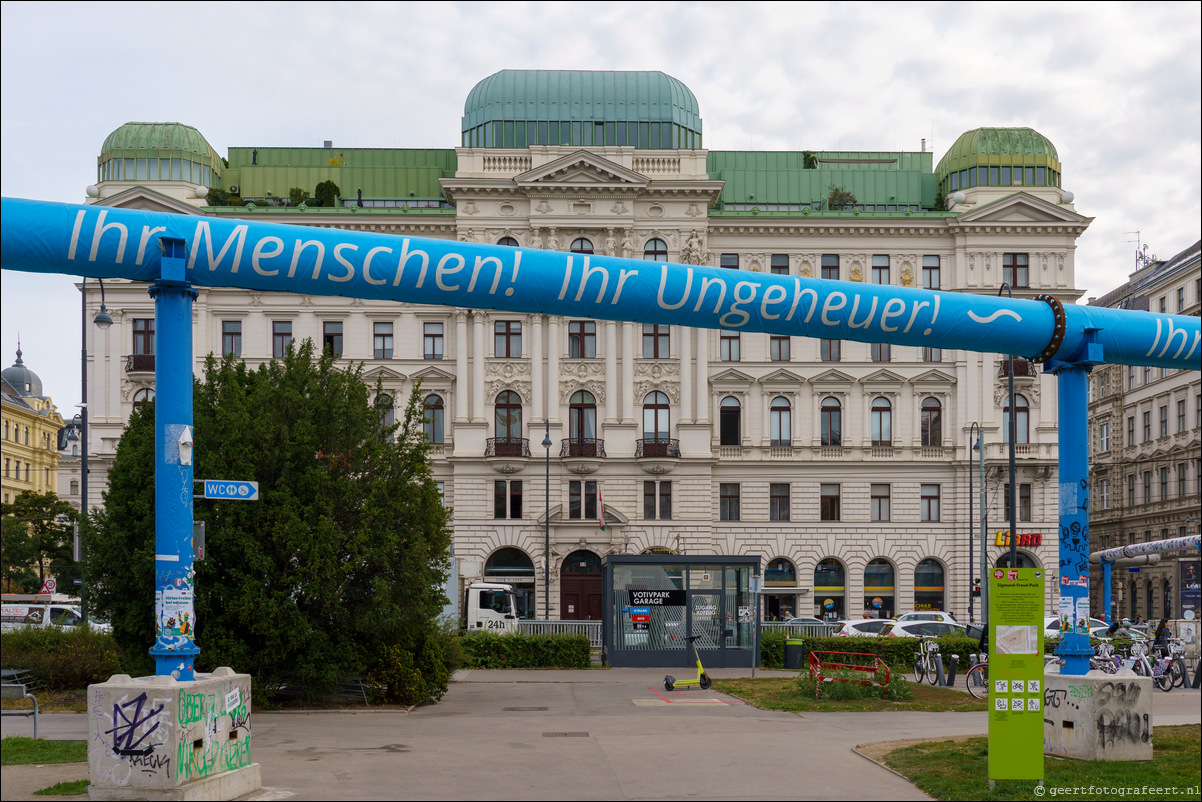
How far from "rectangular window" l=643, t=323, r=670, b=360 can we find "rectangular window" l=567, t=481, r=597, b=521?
23.7ft

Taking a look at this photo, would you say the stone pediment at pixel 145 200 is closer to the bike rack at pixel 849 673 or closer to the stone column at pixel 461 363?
the stone column at pixel 461 363

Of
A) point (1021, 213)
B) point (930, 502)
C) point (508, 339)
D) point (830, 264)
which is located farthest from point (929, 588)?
point (508, 339)

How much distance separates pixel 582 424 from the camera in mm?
62500

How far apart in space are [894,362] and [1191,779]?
1999 inches

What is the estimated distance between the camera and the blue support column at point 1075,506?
1596 centimetres

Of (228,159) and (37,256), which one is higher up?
(228,159)

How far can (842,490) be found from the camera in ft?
207

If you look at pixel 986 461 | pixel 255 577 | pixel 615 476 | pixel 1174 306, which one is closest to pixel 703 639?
pixel 255 577

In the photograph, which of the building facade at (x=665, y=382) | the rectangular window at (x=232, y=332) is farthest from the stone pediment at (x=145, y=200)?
the rectangular window at (x=232, y=332)

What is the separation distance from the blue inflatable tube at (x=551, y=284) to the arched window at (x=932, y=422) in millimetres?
47750

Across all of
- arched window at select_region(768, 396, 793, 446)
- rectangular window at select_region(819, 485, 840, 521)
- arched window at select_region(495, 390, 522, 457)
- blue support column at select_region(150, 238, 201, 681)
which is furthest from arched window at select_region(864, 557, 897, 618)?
blue support column at select_region(150, 238, 201, 681)

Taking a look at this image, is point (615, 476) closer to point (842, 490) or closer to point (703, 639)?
point (842, 490)

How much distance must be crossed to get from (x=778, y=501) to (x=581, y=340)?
13.0m

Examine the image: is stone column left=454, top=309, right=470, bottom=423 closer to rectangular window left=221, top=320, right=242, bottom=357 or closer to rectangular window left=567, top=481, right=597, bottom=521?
rectangular window left=567, top=481, right=597, bottom=521
